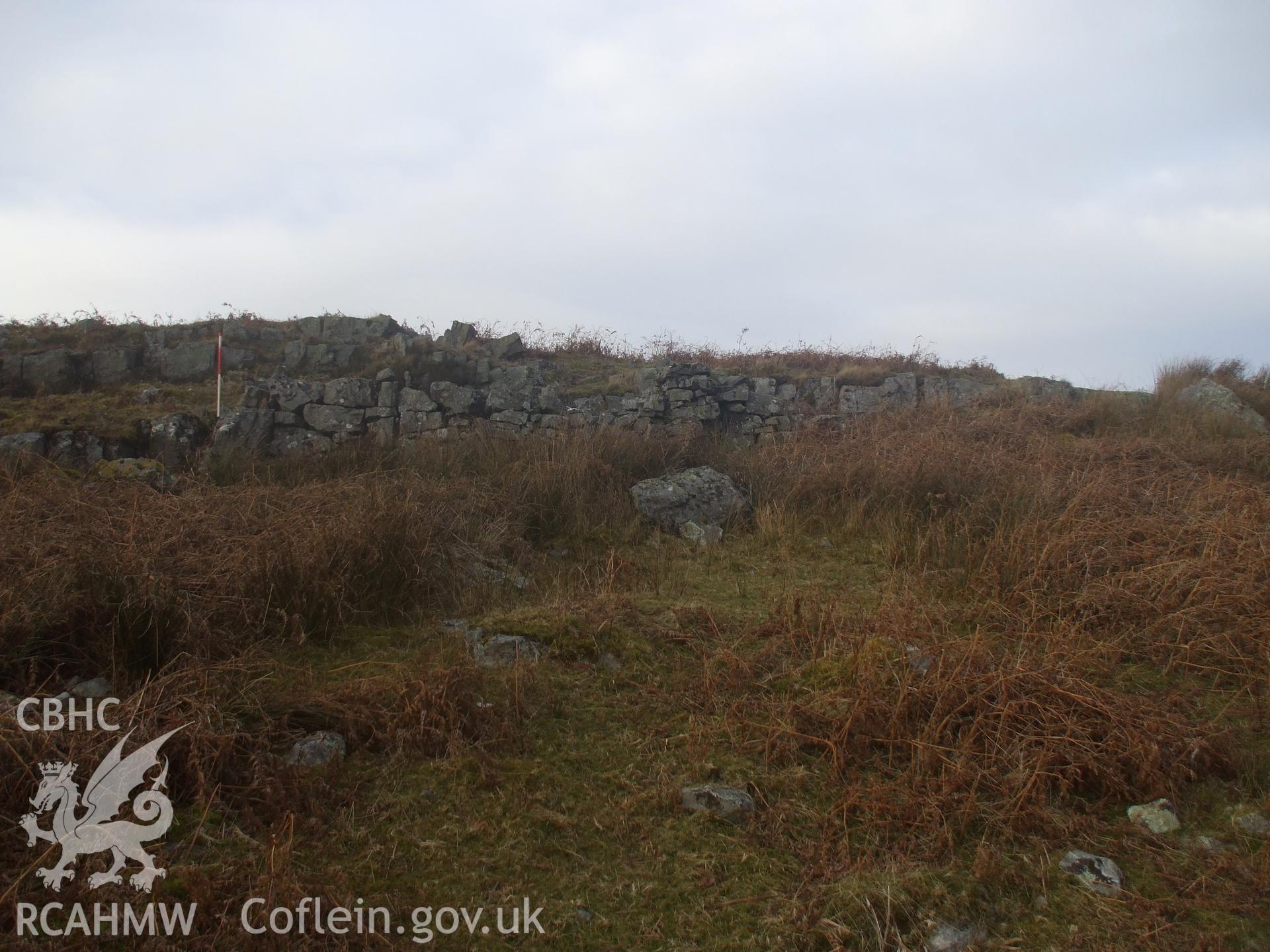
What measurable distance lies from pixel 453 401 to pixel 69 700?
7.96 meters

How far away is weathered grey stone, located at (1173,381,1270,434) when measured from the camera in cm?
1145

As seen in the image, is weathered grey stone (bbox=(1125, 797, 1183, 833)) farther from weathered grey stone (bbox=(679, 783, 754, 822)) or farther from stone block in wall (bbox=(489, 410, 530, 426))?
stone block in wall (bbox=(489, 410, 530, 426))

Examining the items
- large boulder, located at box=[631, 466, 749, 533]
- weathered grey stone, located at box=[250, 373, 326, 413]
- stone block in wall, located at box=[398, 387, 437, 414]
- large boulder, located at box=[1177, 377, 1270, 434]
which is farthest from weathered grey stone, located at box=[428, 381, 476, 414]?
large boulder, located at box=[1177, 377, 1270, 434]

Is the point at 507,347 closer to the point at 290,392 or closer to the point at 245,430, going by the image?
the point at 290,392

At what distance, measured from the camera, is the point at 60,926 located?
7.98 ft

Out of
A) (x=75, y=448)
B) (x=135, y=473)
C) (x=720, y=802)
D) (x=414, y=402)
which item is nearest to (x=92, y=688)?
(x=720, y=802)

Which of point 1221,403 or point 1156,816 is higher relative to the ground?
point 1221,403

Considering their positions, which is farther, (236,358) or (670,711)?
(236,358)

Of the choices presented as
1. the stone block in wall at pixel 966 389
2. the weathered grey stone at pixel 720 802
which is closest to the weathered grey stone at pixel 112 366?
the weathered grey stone at pixel 720 802

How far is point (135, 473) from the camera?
7.24 meters

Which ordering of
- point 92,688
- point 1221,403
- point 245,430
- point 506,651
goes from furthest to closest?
point 1221,403
point 245,430
point 506,651
point 92,688

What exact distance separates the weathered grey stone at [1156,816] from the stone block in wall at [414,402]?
934 cm

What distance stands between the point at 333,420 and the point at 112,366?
3959 millimetres

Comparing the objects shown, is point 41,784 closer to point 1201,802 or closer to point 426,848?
point 426,848
